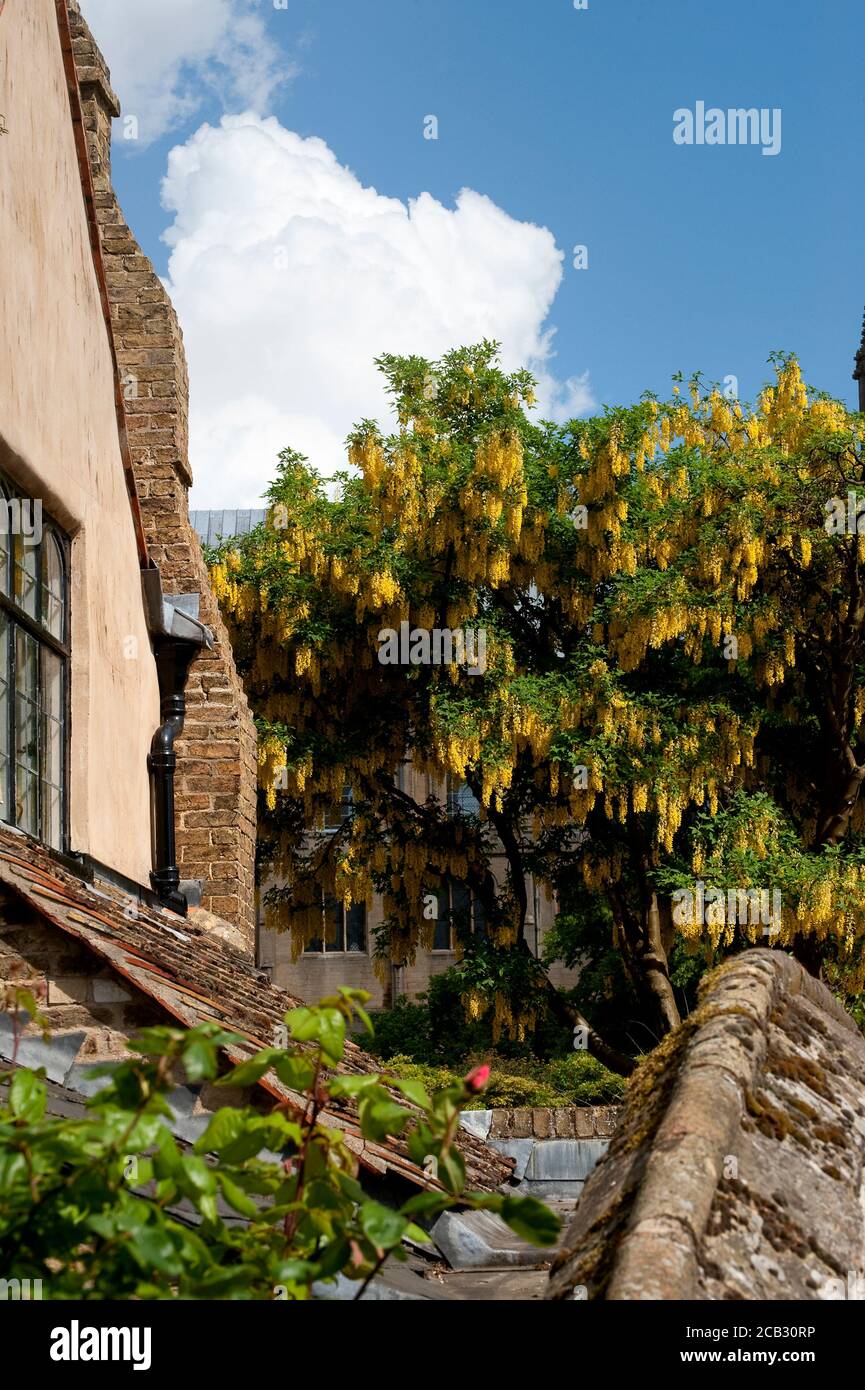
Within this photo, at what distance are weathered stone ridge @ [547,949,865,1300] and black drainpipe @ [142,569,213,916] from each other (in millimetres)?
9478

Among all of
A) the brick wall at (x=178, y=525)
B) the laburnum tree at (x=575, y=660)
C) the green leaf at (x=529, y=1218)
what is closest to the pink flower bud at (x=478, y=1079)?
the green leaf at (x=529, y=1218)

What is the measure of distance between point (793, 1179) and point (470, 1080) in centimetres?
62

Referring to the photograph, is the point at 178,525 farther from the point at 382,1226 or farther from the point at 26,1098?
the point at 382,1226

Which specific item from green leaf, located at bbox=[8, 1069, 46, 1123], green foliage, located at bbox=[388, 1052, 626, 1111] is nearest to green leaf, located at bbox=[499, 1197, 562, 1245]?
green leaf, located at bbox=[8, 1069, 46, 1123]

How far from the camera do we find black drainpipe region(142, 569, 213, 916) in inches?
486

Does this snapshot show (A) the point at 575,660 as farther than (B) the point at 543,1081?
No

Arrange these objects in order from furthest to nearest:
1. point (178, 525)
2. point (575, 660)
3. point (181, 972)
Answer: point (575, 660) → point (178, 525) → point (181, 972)

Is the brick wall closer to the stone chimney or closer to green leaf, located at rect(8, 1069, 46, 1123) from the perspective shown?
green leaf, located at rect(8, 1069, 46, 1123)

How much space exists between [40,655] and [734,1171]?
26.2ft

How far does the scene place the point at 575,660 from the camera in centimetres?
2303

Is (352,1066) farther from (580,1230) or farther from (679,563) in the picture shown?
(679,563)

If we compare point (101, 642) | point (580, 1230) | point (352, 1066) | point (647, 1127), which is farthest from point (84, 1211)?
point (101, 642)

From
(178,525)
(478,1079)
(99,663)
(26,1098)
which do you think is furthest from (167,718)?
(478,1079)

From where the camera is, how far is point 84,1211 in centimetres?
200
